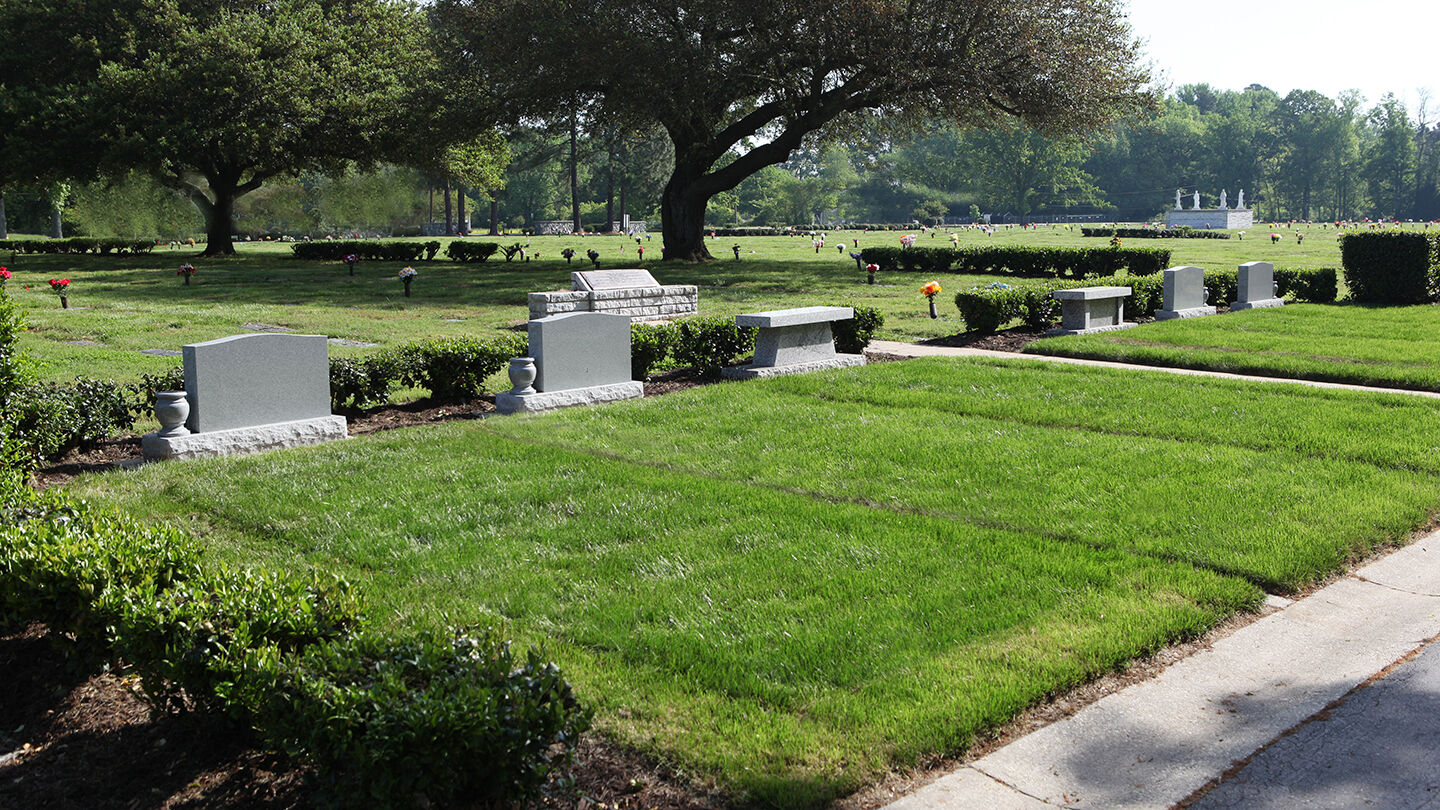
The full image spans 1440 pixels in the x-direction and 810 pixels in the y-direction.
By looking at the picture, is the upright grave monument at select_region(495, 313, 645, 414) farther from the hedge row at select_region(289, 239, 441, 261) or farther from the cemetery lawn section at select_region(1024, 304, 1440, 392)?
the hedge row at select_region(289, 239, 441, 261)

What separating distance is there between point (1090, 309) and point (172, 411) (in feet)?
43.8

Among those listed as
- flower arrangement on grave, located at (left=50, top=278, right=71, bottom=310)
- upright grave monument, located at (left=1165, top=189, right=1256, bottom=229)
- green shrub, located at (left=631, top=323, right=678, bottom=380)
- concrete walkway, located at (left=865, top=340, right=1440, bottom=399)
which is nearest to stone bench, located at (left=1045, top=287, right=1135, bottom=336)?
concrete walkway, located at (left=865, top=340, right=1440, bottom=399)

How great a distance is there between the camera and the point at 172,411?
8.52 metres

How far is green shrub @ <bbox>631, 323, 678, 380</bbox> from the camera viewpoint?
40.4ft

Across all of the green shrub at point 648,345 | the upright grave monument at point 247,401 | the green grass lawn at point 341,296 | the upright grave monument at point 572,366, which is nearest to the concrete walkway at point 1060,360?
the green grass lawn at point 341,296

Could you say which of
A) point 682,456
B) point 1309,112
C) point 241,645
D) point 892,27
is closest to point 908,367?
point 682,456

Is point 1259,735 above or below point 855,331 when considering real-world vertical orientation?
below

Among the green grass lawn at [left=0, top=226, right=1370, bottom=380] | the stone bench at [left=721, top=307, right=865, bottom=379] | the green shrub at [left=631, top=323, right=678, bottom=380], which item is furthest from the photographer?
the green grass lawn at [left=0, top=226, right=1370, bottom=380]

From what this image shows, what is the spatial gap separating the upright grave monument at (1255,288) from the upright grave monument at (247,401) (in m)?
16.5

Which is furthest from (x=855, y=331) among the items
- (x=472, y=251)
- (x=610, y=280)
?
(x=472, y=251)

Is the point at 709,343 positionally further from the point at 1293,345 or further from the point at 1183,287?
the point at 1183,287

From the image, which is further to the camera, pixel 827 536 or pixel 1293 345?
pixel 1293 345

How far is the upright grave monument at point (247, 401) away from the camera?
8617mm

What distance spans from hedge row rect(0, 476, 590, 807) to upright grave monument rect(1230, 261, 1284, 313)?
19140 millimetres
